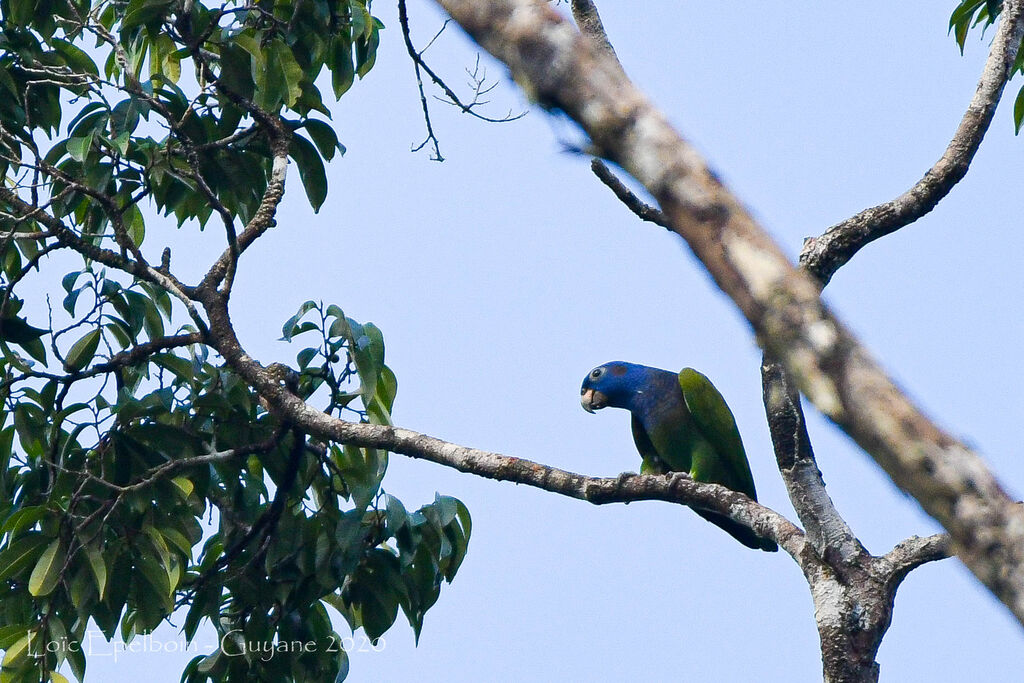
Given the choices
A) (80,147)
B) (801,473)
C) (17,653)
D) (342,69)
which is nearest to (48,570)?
(17,653)

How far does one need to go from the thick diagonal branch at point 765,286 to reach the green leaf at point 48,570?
2612mm

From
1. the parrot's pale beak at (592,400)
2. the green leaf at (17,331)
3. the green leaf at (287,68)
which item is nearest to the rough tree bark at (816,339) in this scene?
the green leaf at (287,68)

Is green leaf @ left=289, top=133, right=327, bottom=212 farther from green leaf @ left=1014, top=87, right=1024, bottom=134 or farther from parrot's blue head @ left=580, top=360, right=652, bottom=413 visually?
green leaf @ left=1014, top=87, right=1024, bottom=134

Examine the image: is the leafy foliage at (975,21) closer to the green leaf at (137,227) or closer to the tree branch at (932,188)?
the tree branch at (932,188)

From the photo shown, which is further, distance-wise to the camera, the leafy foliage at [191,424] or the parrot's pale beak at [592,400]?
the parrot's pale beak at [592,400]

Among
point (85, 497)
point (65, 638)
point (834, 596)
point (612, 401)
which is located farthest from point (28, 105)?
point (834, 596)

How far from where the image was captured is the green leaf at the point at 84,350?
393 cm

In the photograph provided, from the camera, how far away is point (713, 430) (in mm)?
4828

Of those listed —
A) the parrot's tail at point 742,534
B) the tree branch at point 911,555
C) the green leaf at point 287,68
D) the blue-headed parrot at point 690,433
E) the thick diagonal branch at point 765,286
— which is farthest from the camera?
the blue-headed parrot at point 690,433

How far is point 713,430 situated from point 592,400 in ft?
3.20

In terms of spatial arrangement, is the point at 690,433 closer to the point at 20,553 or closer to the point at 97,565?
the point at 97,565

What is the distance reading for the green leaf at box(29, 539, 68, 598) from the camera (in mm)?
3275

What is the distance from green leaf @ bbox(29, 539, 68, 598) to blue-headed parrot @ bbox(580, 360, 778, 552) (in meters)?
2.68

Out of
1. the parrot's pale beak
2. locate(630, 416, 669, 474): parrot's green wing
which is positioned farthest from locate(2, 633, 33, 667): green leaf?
the parrot's pale beak
